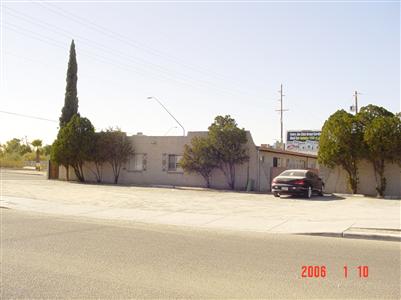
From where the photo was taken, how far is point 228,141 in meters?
30.0

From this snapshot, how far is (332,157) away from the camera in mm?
25938

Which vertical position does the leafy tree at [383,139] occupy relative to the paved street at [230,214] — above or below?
above

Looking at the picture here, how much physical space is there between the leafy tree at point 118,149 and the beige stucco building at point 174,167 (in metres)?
0.45

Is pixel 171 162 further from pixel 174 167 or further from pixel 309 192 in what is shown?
pixel 309 192

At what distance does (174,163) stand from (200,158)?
378 cm

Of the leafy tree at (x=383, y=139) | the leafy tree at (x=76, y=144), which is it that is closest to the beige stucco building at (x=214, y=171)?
the leafy tree at (x=383, y=139)

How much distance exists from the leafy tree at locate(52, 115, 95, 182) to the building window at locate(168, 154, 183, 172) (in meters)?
6.60

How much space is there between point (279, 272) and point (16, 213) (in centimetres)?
1090

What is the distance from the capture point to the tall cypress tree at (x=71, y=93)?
4288 cm

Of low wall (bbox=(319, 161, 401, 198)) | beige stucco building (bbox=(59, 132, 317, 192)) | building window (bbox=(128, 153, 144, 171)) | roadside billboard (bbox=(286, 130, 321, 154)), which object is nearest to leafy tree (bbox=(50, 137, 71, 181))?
beige stucco building (bbox=(59, 132, 317, 192))

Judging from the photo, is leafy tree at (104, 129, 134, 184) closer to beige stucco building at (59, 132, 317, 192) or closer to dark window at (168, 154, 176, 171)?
beige stucco building at (59, 132, 317, 192)

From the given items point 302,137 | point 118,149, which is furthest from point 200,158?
point 302,137

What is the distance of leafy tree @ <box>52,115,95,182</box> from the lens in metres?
36.2

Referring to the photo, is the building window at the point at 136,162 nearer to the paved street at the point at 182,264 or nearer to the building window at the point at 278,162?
the building window at the point at 278,162
